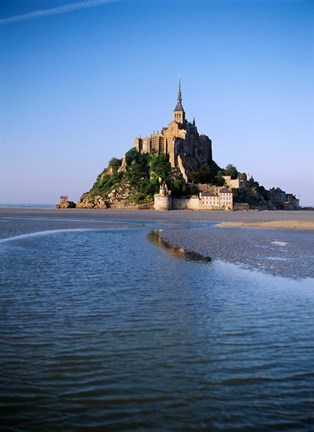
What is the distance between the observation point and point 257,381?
19.3 feet

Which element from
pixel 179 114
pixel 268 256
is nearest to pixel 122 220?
pixel 268 256

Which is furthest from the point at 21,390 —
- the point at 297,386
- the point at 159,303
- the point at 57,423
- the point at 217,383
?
the point at 159,303

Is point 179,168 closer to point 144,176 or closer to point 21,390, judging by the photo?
point 144,176

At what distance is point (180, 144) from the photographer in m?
118

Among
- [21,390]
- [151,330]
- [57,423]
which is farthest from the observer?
[151,330]

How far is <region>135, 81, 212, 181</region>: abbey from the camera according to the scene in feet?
383

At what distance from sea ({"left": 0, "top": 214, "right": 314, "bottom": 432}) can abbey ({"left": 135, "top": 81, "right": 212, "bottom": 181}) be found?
10425cm

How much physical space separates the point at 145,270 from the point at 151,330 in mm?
7057

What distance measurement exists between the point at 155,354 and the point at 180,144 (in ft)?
372

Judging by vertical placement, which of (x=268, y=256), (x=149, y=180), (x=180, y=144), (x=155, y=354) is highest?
(x=180, y=144)

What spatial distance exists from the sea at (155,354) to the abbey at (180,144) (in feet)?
342

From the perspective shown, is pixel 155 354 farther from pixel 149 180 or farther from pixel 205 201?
pixel 149 180

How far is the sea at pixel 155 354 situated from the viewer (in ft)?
16.1

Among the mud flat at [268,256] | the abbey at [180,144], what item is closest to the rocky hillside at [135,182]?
the abbey at [180,144]
